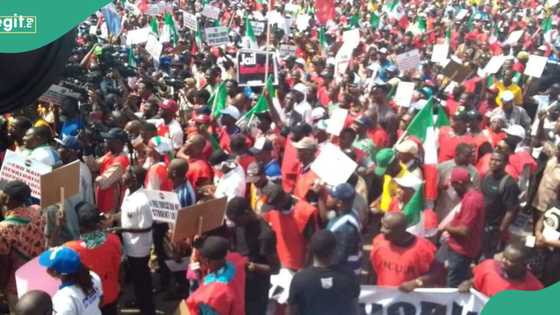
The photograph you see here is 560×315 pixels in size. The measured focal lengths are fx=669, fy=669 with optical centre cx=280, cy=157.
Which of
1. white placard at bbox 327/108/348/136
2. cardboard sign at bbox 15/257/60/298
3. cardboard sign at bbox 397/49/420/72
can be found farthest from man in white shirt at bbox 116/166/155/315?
cardboard sign at bbox 397/49/420/72

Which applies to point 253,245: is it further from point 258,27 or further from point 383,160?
point 258,27

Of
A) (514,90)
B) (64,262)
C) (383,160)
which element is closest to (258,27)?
(514,90)

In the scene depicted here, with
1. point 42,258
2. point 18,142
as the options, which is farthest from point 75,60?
point 42,258

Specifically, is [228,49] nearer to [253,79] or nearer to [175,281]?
[253,79]

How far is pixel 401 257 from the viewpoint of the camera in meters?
4.86

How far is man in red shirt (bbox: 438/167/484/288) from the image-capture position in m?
5.55

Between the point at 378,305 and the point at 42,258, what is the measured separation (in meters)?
2.49

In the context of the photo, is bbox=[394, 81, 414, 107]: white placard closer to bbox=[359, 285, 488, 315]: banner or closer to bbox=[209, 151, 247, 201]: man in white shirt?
bbox=[209, 151, 247, 201]: man in white shirt

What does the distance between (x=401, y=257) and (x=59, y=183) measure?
2.66 metres

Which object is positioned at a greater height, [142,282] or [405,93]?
[405,93]

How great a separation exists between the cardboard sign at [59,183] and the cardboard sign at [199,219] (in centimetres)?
112

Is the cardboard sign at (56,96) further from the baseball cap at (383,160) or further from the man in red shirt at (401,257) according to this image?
the man in red shirt at (401,257)

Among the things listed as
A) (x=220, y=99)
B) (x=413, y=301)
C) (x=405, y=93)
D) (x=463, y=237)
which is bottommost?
(x=413, y=301)

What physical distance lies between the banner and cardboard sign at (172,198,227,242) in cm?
124
